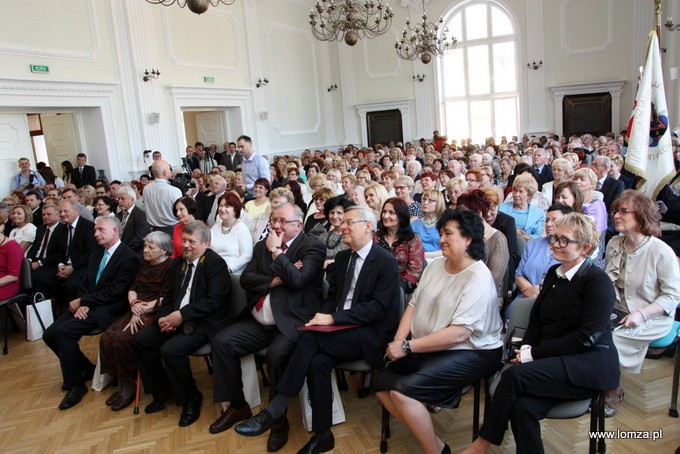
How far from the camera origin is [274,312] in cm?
327

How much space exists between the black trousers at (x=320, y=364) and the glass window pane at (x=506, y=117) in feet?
47.3

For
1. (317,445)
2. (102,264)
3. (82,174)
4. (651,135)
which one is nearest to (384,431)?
(317,445)

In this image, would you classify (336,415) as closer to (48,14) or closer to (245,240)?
(245,240)

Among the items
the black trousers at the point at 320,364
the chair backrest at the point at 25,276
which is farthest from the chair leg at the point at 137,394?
the chair backrest at the point at 25,276

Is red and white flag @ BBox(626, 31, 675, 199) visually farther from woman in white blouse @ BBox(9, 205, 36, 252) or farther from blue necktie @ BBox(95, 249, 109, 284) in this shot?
woman in white blouse @ BBox(9, 205, 36, 252)

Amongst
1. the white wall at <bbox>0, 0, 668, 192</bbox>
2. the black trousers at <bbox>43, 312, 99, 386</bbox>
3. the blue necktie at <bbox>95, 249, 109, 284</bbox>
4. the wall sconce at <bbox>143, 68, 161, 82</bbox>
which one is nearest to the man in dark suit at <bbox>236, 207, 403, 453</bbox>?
the black trousers at <bbox>43, 312, 99, 386</bbox>

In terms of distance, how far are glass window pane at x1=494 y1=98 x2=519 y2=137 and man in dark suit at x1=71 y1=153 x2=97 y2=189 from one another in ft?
38.8

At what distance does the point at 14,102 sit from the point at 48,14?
1.76m

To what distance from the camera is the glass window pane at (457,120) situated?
1666cm

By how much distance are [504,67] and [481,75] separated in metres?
0.73

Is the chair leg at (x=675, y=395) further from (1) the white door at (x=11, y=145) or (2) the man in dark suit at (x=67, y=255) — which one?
(1) the white door at (x=11, y=145)

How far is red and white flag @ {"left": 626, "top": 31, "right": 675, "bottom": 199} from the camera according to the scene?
5309 mm

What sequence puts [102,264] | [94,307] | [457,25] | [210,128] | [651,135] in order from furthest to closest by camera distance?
[457,25], [210,128], [651,135], [102,264], [94,307]

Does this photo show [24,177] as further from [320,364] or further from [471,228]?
[471,228]
